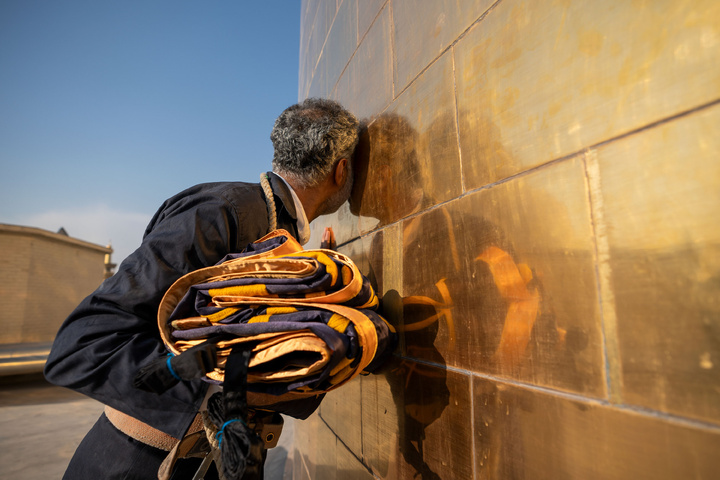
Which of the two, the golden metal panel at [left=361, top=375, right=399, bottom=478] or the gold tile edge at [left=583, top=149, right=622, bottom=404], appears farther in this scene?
the golden metal panel at [left=361, top=375, right=399, bottom=478]

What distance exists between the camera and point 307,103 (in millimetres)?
1530

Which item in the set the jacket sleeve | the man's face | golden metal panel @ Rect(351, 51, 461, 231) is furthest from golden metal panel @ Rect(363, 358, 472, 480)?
the man's face

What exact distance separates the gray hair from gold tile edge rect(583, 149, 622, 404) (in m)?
1.01

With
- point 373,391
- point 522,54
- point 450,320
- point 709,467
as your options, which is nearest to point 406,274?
point 450,320

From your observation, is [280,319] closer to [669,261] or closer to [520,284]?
[520,284]

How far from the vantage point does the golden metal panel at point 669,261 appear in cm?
45

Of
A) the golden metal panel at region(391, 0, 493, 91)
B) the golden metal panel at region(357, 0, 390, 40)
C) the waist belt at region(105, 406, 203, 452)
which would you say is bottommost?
the waist belt at region(105, 406, 203, 452)

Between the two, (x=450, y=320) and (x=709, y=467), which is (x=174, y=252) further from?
(x=709, y=467)

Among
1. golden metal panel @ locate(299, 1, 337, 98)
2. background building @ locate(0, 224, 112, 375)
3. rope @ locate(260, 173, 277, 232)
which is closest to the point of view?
rope @ locate(260, 173, 277, 232)

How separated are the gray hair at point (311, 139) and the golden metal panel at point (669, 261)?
1.05 metres

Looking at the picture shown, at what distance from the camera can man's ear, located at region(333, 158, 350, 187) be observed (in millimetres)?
1542

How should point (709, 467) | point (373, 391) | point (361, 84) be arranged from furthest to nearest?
point (361, 84) < point (373, 391) < point (709, 467)

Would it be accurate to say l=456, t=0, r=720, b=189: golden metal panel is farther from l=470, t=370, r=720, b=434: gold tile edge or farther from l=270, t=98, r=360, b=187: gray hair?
l=270, t=98, r=360, b=187: gray hair

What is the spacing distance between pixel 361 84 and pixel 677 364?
161 cm
